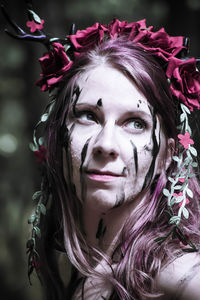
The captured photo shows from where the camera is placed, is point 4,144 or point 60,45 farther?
point 4,144

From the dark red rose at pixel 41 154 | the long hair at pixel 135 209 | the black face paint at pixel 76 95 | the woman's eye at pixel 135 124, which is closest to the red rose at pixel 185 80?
the long hair at pixel 135 209

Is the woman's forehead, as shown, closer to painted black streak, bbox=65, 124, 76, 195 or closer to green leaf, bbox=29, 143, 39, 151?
painted black streak, bbox=65, 124, 76, 195

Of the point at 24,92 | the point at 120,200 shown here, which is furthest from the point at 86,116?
the point at 24,92

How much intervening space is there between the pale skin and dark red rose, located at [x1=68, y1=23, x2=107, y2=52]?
0.12 metres

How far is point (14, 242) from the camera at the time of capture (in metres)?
2.27

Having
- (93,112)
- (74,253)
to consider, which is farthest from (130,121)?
(74,253)

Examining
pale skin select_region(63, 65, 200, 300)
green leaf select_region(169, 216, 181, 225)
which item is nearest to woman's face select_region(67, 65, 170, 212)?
pale skin select_region(63, 65, 200, 300)

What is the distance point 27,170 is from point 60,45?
1020 mm

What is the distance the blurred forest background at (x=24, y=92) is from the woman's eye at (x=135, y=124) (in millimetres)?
954

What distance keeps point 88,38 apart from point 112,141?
378 millimetres

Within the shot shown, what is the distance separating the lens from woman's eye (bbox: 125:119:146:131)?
4.02 feet

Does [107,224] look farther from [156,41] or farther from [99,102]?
[156,41]

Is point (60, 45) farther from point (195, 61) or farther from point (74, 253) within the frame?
point (74, 253)

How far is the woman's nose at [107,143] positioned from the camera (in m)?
1.16
